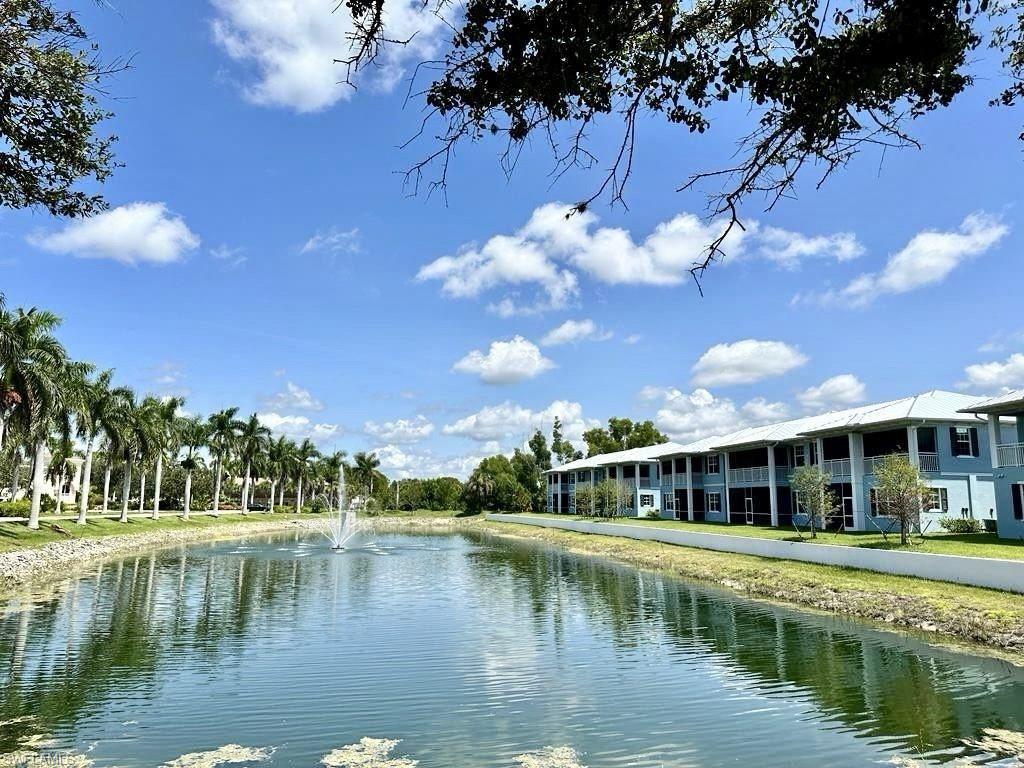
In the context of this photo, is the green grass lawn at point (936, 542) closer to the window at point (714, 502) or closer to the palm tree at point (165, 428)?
the window at point (714, 502)

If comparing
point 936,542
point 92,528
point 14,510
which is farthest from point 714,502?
point 14,510

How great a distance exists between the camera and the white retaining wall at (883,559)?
2067 centimetres

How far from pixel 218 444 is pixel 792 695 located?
75697mm

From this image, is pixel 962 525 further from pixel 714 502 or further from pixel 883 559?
pixel 714 502

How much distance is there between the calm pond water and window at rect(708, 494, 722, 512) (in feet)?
99.2

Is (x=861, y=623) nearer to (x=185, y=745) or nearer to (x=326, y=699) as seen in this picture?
(x=326, y=699)

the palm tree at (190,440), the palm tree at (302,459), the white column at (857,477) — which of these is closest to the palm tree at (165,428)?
the palm tree at (190,440)

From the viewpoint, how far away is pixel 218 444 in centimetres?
7925

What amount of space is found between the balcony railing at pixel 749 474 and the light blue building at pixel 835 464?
74mm

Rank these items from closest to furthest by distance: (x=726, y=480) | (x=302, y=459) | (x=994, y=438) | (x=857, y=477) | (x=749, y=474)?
(x=994, y=438)
(x=857, y=477)
(x=749, y=474)
(x=726, y=480)
(x=302, y=459)

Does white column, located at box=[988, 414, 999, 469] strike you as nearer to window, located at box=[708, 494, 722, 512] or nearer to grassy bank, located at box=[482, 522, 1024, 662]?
grassy bank, located at box=[482, 522, 1024, 662]

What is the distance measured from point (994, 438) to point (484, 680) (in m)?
27.7

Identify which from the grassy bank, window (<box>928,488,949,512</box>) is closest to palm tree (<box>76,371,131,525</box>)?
the grassy bank

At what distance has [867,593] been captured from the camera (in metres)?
23.1
